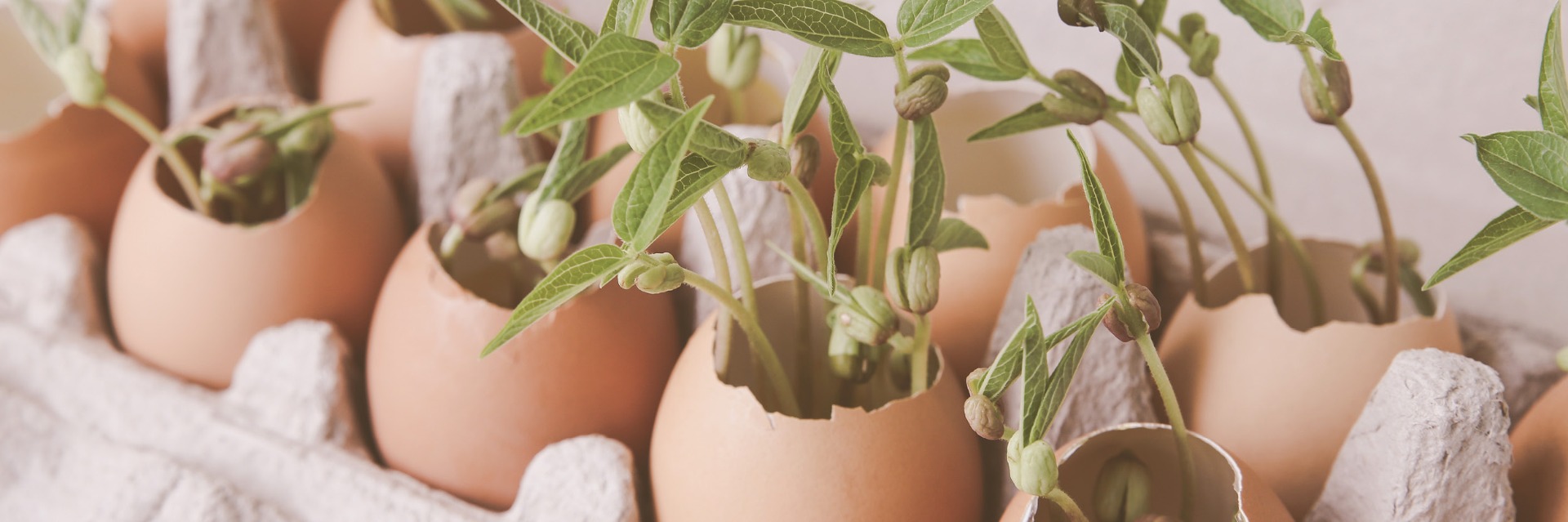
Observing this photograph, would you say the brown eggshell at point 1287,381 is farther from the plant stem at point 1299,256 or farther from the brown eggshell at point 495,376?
the brown eggshell at point 495,376

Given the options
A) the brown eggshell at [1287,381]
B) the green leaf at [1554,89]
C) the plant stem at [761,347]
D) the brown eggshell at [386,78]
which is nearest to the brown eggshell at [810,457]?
the plant stem at [761,347]

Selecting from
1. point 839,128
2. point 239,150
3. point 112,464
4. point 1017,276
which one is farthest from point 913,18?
point 112,464

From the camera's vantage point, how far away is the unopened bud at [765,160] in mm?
308

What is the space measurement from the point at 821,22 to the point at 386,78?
0.49 m

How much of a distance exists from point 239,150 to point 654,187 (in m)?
0.43

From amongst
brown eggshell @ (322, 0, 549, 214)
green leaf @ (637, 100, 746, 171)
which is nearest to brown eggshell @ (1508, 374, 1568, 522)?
green leaf @ (637, 100, 746, 171)

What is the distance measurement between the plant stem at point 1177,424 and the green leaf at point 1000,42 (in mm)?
116

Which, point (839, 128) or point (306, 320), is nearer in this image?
point (839, 128)

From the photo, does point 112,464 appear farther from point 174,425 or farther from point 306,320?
point 306,320

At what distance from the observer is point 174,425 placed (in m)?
0.63

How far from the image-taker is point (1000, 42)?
1.31 ft

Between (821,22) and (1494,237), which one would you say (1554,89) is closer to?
(1494,237)

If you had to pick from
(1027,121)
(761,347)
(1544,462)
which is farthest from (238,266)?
(1544,462)

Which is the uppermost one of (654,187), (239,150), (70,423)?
(654,187)
